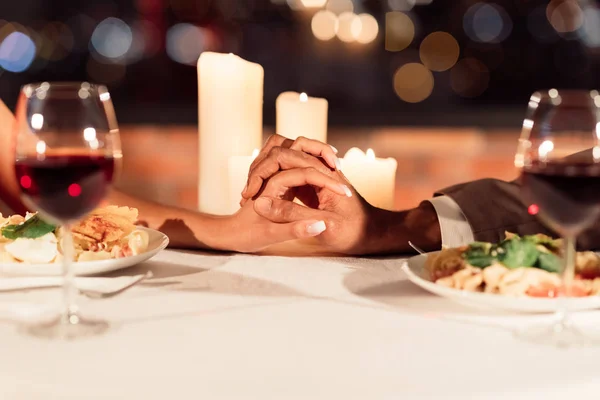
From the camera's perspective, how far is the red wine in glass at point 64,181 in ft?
2.54

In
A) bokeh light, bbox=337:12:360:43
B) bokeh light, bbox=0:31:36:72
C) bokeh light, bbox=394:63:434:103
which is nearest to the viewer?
bokeh light, bbox=0:31:36:72

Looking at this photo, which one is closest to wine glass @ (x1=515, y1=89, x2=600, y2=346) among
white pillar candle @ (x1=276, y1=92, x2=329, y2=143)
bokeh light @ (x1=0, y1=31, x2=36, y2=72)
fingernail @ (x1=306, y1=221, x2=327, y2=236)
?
fingernail @ (x1=306, y1=221, x2=327, y2=236)

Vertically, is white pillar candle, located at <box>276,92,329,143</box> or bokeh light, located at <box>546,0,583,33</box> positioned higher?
bokeh light, located at <box>546,0,583,33</box>

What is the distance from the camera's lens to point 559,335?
78cm

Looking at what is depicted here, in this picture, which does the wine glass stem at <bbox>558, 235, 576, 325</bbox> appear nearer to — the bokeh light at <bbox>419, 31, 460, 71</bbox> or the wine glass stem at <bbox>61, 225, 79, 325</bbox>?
the wine glass stem at <bbox>61, 225, 79, 325</bbox>

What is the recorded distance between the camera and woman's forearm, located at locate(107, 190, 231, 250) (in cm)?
121

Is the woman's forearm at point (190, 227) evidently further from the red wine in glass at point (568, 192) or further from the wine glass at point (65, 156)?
the red wine in glass at point (568, 192)

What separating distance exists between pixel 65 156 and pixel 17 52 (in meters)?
5.31

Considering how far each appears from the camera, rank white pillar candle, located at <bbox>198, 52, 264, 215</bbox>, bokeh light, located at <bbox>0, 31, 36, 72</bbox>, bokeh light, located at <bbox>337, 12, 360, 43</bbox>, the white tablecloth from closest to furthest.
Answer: the white tablecloth
white pillar candle, located at <bbox>198, 52, 264, 215</bbox>
bokeh light, located at <bbox>0, 31, 36, 72</bbox>
bokeh light, located at <bbox>337, 12, 360, 43</bbox>

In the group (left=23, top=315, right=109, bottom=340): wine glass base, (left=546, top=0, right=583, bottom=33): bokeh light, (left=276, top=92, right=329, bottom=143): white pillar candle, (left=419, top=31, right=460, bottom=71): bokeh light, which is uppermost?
(left=546, top=0, right=583, bottom=33): bokeh light

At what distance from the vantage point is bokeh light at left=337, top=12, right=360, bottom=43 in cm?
606

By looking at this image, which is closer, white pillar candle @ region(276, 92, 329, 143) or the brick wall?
white pillar candle @ region(276, 92, 329, 143)

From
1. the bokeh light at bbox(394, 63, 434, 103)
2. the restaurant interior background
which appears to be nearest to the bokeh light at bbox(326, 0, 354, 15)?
the restaurant interior background

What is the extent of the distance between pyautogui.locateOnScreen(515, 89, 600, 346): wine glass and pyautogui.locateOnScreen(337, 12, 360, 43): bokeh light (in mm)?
5355
